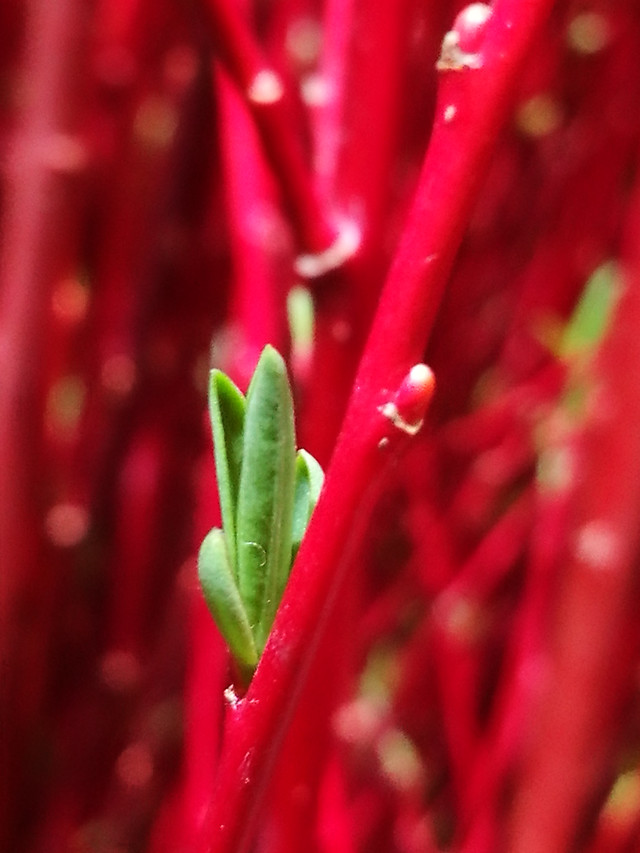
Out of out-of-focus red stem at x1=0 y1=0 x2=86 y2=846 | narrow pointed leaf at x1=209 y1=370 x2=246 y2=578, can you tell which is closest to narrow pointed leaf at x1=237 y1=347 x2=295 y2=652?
narrow pointed leaf at x1=209 y1=370 x2=246 y2=578

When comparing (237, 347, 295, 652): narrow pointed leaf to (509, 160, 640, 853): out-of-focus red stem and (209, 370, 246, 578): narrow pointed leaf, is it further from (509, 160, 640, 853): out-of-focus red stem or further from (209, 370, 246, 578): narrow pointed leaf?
(509, 160, 640, 853): out-of-focus red stem

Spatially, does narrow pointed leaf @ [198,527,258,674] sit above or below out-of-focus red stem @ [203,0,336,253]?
below

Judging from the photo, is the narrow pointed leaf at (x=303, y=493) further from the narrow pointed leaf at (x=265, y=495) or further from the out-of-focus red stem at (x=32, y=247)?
the out-of-focus red stem at (x=32, y=247)

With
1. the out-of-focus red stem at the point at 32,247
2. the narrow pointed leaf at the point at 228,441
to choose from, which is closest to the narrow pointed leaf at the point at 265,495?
the narrow pointed leaf at the point at 228,441

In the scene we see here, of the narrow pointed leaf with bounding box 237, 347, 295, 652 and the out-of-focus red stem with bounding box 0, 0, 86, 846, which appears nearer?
the narrow pointed leaf with bounding box 237, 347, 295, 652

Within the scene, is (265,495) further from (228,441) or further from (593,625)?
(593,625)

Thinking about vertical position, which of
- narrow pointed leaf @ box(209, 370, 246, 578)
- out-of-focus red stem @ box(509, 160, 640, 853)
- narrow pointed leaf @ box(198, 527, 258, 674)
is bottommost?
out-of-focus red stem @ box(509, 160, 640, 853)

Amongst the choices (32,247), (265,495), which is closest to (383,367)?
(265,495)
